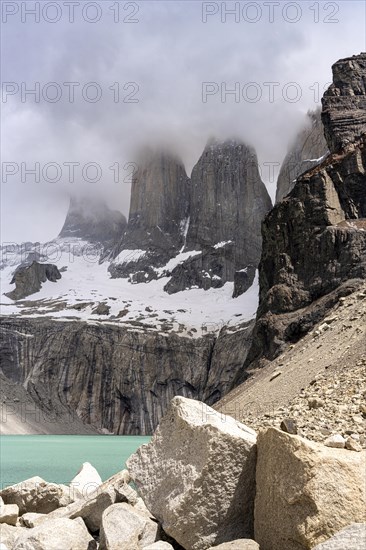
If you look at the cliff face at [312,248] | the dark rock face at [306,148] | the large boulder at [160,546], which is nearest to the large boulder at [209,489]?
the large boulder at [160,546]

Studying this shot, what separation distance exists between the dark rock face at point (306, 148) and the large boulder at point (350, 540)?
6637 inches

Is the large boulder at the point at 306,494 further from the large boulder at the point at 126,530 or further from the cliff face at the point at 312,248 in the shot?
the cliff face at the point at 312,248

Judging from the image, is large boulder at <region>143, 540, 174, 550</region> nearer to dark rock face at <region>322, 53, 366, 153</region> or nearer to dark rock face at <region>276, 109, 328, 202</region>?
dark rock face at <region>322, 53, 366, 153</region>

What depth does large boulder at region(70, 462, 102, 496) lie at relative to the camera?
1494cm

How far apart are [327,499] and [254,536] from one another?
1527 mm

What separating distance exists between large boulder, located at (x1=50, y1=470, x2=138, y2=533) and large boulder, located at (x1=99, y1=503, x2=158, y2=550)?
2.59 ft

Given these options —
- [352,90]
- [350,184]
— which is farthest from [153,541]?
[352,90]

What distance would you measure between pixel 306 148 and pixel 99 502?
180 metres

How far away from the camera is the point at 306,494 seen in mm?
8312

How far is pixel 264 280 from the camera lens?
79812 mm

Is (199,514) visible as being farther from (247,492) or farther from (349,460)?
(349,460)

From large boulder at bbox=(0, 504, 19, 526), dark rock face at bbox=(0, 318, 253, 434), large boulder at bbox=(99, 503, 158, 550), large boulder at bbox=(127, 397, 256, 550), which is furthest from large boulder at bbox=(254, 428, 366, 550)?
dark rock face at bbox=(0, 318, 253, 434)

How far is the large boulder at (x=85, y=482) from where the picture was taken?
588 inches

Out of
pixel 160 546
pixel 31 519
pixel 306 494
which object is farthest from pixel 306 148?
pixel 306 494
